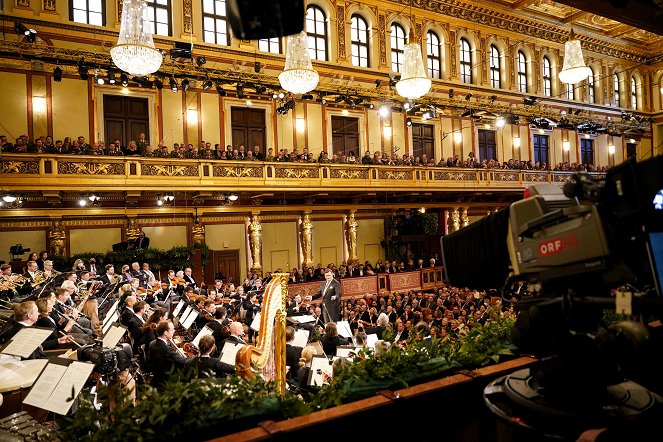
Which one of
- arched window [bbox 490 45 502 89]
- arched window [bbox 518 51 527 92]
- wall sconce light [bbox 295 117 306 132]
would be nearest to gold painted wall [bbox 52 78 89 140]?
wall sconce light [bbox 295 117 306 132]

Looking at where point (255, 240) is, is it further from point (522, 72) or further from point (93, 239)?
point (522, 72)

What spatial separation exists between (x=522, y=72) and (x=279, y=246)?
1651 centimetres

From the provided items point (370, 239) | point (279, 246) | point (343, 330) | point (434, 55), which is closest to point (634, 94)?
point (434, 55)

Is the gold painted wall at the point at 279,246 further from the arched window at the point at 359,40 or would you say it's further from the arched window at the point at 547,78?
the arched window at the point at 547,78

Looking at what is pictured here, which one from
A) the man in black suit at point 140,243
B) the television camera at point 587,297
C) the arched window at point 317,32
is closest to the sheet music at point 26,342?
the television camera at point 587,297

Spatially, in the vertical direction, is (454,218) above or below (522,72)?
below

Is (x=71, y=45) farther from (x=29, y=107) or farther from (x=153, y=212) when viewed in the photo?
(x=153, y=212)

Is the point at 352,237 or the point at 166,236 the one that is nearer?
the point at 166,236

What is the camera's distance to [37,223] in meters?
14.8

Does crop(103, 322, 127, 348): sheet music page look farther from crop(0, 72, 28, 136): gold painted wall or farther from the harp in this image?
crop(0, 72, 28, 136): gold painted wall

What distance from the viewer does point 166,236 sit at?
55.2ft

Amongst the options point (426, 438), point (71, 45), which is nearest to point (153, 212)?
point (71, 45)

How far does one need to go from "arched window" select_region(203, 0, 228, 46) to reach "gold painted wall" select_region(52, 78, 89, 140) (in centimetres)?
491

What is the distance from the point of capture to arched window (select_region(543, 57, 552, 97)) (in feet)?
83.5
